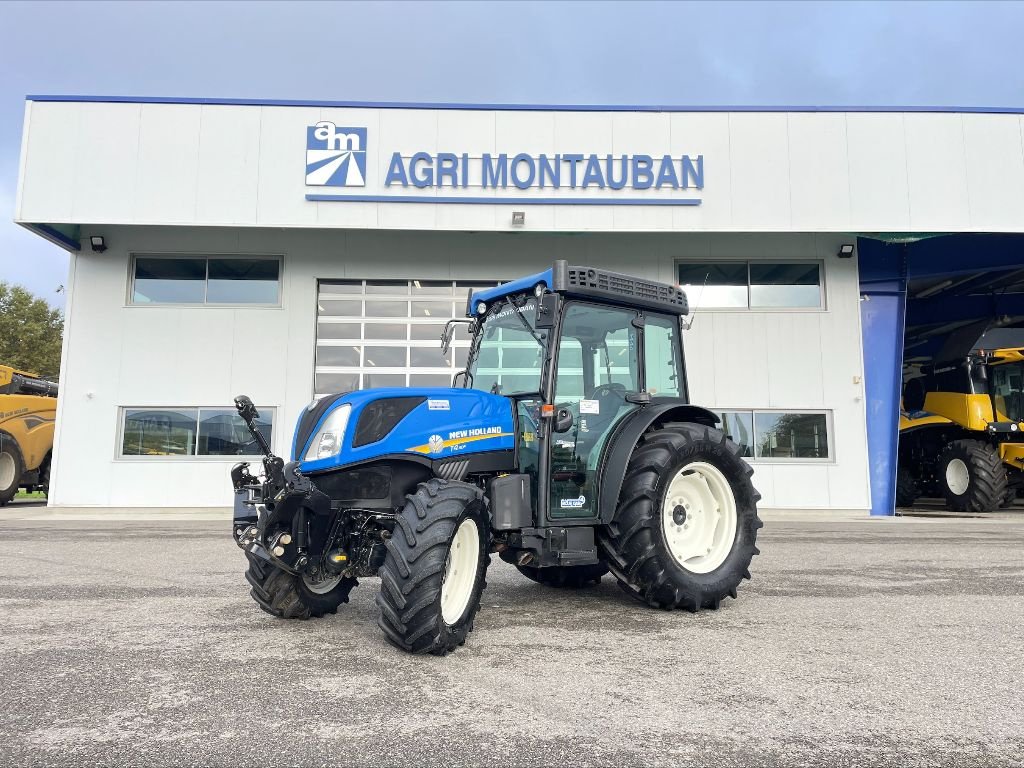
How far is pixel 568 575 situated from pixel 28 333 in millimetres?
34337

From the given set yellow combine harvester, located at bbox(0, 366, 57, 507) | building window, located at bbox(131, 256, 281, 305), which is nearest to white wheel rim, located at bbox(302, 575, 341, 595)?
building window, located at bbox(131, 256, 281, 305)

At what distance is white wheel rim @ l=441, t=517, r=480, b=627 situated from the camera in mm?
3926

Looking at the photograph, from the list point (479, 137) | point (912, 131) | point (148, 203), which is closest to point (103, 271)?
point (148, 203)

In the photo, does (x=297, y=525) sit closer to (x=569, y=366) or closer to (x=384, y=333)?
(x=569, y=366)

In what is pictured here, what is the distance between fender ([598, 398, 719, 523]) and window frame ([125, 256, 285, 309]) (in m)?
11.1

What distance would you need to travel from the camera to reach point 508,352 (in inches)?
201

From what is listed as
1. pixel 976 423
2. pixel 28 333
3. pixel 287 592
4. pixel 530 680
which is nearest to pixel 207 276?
pixel 287 592

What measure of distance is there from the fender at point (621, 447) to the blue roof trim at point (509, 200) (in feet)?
30.3

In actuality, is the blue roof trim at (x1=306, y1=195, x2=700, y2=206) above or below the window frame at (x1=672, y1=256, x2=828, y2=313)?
above

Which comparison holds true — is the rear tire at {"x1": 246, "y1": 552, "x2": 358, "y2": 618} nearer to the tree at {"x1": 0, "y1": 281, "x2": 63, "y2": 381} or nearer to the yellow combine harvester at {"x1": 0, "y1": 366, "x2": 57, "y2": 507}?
the yellow combine harvester at {"x1": 0, "y1": 366, "x2": 57, "y2": 507}

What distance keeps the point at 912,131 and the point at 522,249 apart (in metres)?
8.20

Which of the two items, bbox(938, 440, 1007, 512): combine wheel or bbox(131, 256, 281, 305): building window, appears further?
bbox(131, 256, 281, 305): building window

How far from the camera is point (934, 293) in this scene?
19844 millimetres

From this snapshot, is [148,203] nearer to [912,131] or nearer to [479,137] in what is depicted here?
[479,137]
